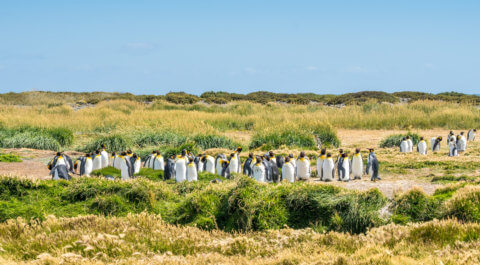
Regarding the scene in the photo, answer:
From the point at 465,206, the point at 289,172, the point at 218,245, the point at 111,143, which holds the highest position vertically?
the point at 111,143

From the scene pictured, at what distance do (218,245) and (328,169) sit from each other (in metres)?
6.03

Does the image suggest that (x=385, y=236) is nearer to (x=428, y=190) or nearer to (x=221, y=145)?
(x=428, y=190)

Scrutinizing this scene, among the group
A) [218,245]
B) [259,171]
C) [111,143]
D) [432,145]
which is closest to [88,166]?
[259,171]

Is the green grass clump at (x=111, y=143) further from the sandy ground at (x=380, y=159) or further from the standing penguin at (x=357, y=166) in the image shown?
the standing penguin at (x=357, y=166)

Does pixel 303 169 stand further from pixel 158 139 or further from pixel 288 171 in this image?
pixel 158 139

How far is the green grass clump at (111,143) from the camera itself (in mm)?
16859

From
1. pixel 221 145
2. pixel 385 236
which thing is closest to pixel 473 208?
pixel 385 236

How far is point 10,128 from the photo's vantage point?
67.6ft

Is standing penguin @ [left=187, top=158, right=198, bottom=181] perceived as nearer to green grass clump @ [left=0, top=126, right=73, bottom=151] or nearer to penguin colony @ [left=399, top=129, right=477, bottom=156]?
penguin colony @ [left=399, top=129, right=477, bottom=156]

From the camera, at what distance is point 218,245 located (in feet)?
19.1

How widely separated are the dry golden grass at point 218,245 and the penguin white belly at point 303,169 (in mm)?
5009

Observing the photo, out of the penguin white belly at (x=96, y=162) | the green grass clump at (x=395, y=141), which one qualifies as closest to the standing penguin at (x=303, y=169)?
the penguin white belly at (x=96, y=162)

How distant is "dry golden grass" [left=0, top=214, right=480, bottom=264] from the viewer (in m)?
4.91

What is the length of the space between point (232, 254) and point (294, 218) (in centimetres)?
207
